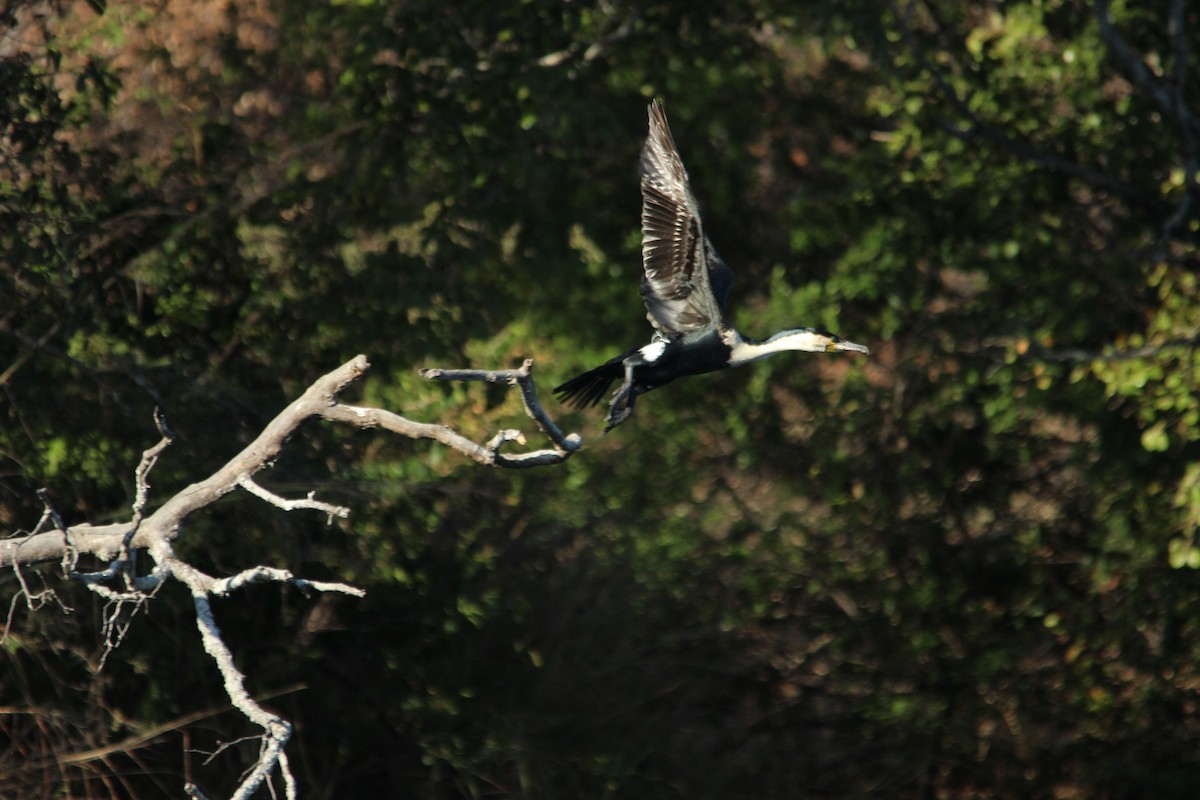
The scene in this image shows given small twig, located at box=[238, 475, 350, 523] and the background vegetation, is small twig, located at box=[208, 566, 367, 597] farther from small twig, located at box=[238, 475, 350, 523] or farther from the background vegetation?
the background vegetation

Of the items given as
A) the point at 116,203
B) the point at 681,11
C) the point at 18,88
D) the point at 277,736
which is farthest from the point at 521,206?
the point at 277,736

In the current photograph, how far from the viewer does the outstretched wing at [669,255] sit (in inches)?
173

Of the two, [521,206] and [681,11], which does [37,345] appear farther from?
[681,11]

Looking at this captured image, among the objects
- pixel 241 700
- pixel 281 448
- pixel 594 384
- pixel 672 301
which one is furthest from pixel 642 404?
pixel 241 700

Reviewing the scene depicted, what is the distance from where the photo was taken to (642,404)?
832 cm

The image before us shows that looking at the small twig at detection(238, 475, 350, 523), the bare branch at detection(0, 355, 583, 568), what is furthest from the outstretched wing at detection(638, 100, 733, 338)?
the small twig at detection(238, 475, 350, 523)

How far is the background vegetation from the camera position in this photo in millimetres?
6406

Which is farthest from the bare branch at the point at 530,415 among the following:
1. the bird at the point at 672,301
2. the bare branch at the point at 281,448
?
the bird at the point at 672,301

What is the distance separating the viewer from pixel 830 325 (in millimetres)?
8039

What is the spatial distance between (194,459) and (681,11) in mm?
3345

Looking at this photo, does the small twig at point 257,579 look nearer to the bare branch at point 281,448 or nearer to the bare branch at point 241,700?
the bare branch at point 241,700

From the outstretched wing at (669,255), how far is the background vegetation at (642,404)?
2.26m

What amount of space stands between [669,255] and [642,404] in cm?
391

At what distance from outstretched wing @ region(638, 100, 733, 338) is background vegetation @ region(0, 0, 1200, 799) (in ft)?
7.41
